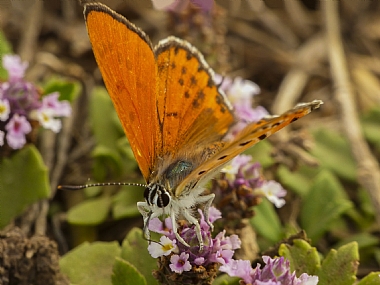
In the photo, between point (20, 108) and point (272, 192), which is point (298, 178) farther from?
point (20, 108)

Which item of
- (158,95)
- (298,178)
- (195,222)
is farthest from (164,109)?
(298,178)

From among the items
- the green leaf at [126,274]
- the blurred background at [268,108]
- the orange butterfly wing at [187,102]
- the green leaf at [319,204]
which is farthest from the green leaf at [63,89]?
the green leaf at [319,204]

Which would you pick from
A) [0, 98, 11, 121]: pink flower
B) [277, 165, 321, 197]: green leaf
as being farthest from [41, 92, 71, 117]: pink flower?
[277, 165, 321, 197]: green leaf

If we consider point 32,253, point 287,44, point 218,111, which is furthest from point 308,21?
point 32,253

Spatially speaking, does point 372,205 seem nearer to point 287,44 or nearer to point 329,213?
point 329,213

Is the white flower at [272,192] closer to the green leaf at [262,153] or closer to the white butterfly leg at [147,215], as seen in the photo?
the green leaf at [262,153]

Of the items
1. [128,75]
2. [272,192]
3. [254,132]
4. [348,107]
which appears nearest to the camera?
[254,132]
